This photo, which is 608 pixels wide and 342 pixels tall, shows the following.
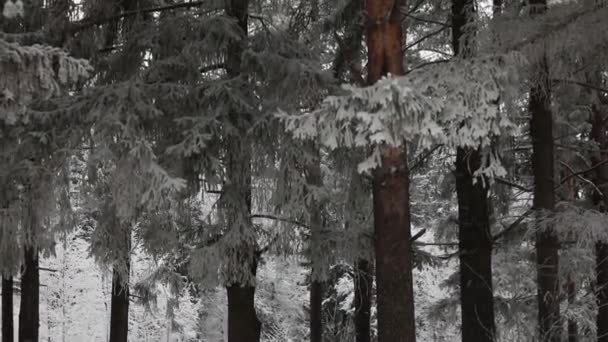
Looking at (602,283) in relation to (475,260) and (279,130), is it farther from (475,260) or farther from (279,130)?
(279,130)

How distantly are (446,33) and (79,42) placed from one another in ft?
16.6

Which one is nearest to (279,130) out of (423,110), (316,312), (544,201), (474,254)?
(423,110)

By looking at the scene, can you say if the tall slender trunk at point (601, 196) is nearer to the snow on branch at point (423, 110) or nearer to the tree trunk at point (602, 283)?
the tree trunk at point (602, 283)

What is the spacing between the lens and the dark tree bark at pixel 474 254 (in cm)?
765

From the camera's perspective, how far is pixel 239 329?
777cm

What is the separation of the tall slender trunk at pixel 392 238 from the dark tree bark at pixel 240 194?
1756mm

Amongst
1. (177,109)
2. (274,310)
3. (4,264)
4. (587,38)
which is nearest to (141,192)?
(177,109)

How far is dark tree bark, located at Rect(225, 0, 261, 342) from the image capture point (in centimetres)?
662

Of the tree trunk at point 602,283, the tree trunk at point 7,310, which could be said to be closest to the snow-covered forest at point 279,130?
the tree trunk at point 602,283

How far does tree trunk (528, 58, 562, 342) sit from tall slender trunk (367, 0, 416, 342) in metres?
2.38

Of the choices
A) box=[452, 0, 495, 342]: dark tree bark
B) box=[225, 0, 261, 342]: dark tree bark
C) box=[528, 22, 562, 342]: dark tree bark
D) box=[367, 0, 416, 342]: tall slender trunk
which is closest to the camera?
box=[367, 0, 416, 342]: tall slender trunk

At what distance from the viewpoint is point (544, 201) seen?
748 cm

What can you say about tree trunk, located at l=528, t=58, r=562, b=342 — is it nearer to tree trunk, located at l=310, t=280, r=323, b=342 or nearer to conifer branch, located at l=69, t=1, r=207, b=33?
conifer branch, located at l=69, t=1, r=207, b=33

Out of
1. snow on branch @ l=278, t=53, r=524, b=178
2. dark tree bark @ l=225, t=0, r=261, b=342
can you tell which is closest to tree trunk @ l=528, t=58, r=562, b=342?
snow on branch @ l=278, t=53, r=524, b=178
